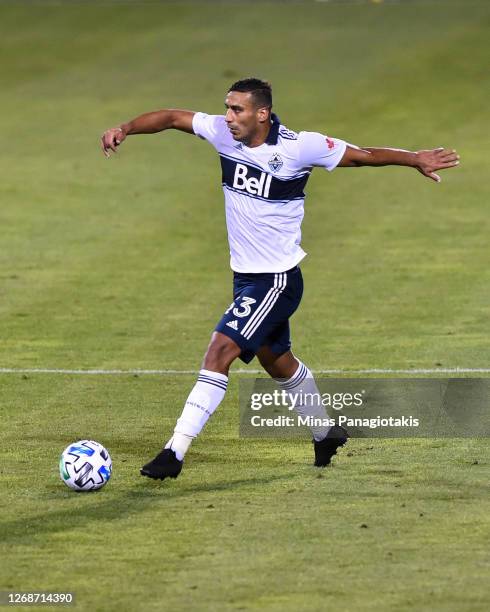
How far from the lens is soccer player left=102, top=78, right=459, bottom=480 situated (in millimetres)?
10805

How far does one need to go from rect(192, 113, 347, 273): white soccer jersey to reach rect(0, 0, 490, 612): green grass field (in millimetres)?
1585

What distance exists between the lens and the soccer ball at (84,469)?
34.1 feet

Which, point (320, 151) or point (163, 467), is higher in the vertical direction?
point (320, 151)

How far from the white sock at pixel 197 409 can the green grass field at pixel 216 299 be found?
303 millimetres

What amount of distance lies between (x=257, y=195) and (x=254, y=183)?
0.29ft

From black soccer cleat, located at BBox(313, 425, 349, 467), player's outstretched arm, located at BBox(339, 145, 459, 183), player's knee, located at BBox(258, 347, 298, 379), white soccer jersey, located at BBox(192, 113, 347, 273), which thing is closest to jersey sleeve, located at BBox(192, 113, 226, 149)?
white soccer jersey, located at BBox(192, 113, 347, 273)

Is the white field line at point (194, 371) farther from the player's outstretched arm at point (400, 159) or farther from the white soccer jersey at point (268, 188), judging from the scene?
the player's outstretched arm at point (400, 159)

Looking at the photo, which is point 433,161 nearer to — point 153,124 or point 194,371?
point 153,124

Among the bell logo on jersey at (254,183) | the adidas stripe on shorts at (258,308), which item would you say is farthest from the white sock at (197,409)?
the bell logo on jersey at (254,183)

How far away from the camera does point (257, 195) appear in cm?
1100

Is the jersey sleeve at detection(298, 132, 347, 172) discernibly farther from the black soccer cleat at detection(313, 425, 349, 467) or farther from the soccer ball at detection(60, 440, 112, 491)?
the soccer ball at detection(60, 440, 112, 491)

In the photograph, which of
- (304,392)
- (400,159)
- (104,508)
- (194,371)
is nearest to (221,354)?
(304,392)

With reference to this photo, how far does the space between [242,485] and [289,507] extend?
0.72 meters

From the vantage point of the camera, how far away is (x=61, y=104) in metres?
35.0
